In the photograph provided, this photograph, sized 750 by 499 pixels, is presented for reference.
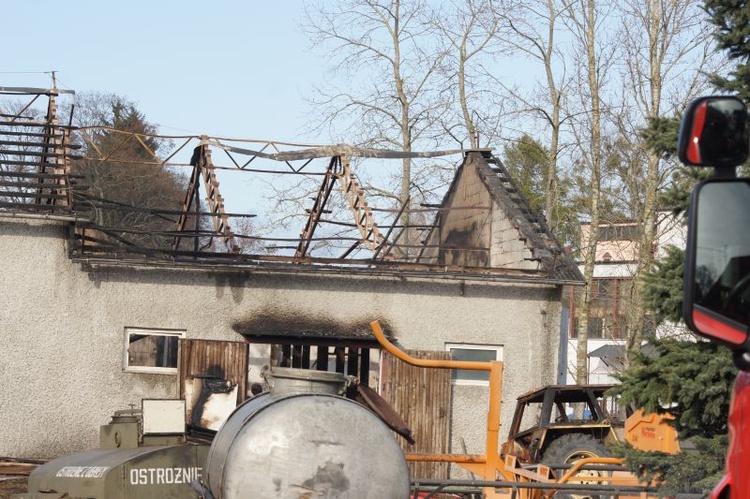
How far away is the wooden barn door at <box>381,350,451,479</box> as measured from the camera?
18797mm

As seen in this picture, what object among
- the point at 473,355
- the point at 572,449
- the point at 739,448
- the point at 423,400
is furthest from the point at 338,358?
the point at 739,448

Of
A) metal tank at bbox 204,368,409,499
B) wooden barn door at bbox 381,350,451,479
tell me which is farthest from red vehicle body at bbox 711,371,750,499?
wooden barn door at bbox 381,350,451,479

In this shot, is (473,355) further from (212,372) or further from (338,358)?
(212,372)

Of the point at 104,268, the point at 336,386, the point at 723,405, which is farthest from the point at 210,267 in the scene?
the point at 723,405

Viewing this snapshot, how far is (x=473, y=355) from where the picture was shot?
64.2ft

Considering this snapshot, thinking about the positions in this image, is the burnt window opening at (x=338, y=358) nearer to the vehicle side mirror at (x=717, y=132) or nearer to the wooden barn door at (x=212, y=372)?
the wooden barn door at (x=212, y=372)

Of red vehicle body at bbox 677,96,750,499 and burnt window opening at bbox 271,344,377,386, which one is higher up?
red vehicle body at bbox 677,96,750,499

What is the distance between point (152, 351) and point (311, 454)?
12487 millimetres

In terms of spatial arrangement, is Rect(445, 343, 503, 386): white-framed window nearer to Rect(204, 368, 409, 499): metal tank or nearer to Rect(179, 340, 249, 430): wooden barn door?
Rect(179, 340, 249, 430): wooden barn door

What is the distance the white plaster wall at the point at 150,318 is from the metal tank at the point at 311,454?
1144cm

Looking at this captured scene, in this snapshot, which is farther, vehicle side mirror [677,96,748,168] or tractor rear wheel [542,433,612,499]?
tractor rear wheel [542,433,612,499]

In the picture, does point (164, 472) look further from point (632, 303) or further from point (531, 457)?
point (632, 303)

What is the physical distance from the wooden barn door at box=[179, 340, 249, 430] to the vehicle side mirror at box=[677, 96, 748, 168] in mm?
15798

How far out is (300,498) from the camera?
7.21m
